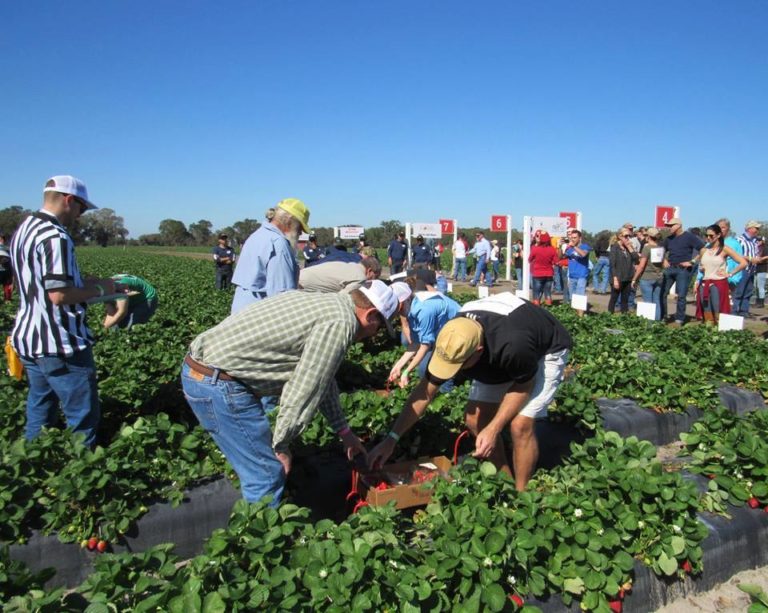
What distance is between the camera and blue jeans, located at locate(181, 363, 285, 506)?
2633mm

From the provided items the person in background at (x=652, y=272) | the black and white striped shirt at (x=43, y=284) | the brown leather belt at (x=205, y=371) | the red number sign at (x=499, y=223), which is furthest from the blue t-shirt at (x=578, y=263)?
the brown leather belt at (x=205, y=371)

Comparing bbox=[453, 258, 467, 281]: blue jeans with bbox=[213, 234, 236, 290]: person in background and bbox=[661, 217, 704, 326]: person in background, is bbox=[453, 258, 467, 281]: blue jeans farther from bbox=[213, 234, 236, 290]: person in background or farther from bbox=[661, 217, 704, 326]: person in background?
bbox=[661, 217, 704, 326]: person in background

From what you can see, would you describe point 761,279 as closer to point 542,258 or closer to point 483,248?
point 542,258

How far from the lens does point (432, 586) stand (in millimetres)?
2266

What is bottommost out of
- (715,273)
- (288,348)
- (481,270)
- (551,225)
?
(481,270)

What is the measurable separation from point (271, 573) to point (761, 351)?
240 inches

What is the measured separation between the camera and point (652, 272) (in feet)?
39.5

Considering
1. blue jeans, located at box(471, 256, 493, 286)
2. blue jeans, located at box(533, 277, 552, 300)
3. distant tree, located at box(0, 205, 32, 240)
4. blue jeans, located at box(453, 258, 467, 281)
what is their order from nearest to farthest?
blue jeans, located at box(533, 277, 552, 300) < blue jeans, located at box(471, 256, 493, 286) < blue jeans, located at box(453, 258, 467, 281) < distant tree, located at box(0, 205, 32, 240)

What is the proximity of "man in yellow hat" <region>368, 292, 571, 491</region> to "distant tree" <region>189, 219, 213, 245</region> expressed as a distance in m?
106

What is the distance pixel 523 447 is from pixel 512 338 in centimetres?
77

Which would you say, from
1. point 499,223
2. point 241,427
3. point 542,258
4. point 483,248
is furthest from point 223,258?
point 241,427

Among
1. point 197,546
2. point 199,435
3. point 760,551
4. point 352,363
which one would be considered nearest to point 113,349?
point 352,363

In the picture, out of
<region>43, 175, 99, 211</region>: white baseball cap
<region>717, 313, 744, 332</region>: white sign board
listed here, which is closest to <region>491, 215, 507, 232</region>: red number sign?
<region>717, 313, 744, 332</region>: white sign board

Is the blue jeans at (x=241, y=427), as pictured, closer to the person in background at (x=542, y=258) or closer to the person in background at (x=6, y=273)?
the person in background at (x=542, y=258)
